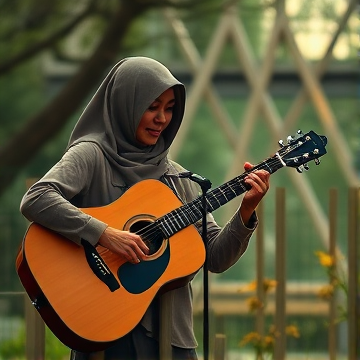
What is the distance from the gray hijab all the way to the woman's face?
22mm

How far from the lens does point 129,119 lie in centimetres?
349

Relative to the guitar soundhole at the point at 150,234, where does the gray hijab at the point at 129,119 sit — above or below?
above

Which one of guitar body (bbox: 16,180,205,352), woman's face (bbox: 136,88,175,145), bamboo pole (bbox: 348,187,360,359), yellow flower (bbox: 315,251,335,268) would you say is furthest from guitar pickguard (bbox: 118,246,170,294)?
yellow flower (bbox: 315,251,335,268)

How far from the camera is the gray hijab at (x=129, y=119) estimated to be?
347cm

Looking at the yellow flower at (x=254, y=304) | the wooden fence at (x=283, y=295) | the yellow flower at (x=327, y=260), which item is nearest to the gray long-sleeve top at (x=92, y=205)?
the wooden fence at (x=283, y=295)

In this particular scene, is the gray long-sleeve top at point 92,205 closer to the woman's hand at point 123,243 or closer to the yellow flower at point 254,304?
the woman's hand at point 123,243

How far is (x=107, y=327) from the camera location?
3.38 metres

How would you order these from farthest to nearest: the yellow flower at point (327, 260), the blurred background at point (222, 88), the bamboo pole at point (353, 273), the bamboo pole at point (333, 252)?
the blurred background at point (222, 88)
the yellow flower at point (327, 260)
the bamboo pole at point (333, 252)
the bamboo pole at point (353, 273)

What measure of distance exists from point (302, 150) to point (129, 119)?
1.76ft

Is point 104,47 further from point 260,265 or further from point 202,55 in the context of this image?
point 260,265

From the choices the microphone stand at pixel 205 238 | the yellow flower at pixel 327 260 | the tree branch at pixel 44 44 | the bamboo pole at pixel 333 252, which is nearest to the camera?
the microphone stand at pixel 205 238

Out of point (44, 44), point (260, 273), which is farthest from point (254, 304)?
point (44, 44)

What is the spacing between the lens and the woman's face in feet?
11.4

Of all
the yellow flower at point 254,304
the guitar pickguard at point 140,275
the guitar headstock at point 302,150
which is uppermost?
the guitar headstock at point 302,150
